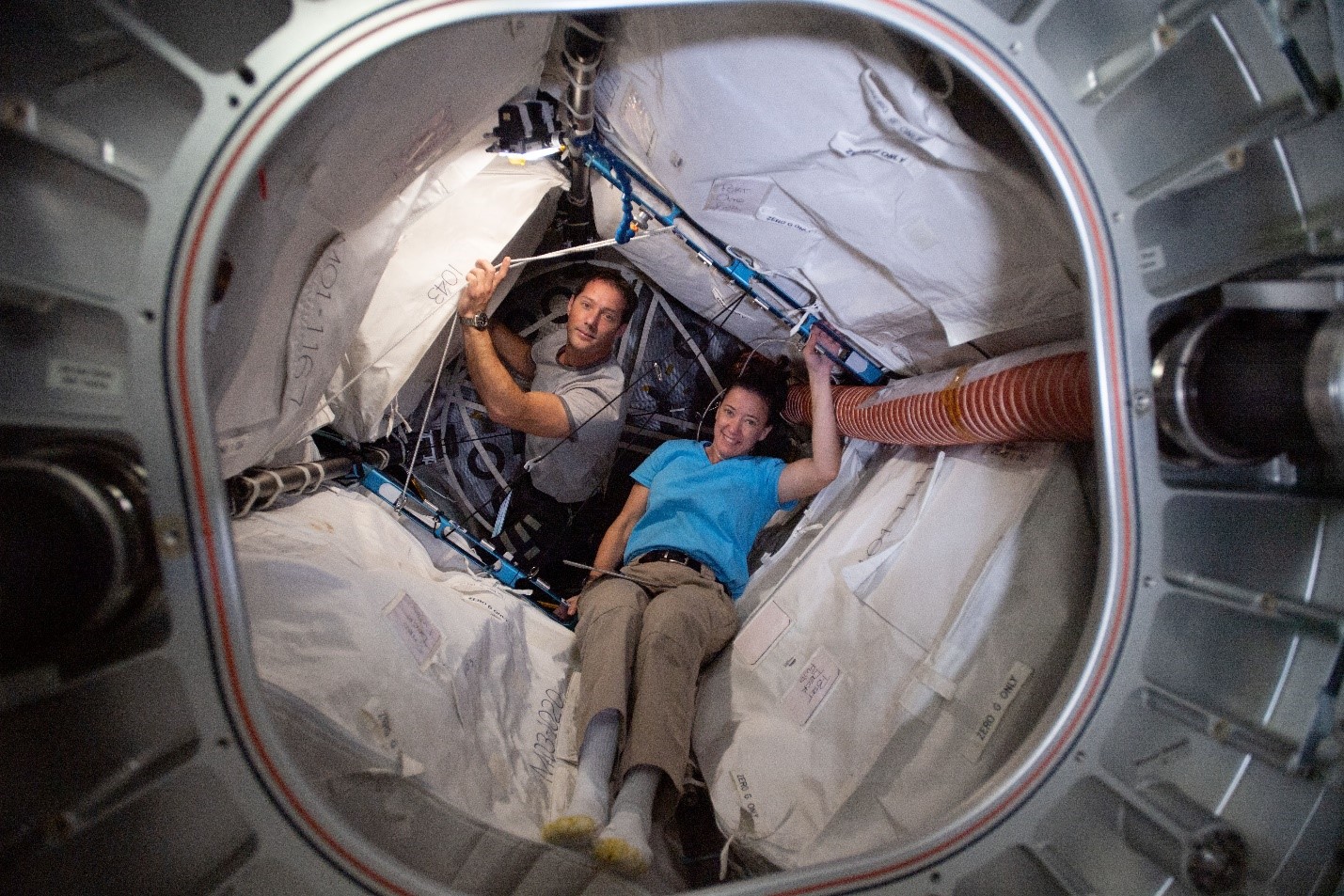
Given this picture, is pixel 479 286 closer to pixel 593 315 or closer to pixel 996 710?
pixel 593 315

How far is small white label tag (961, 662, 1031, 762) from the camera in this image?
1.36 metres

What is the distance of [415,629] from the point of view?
1.55 metres

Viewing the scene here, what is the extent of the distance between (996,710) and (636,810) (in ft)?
2.67

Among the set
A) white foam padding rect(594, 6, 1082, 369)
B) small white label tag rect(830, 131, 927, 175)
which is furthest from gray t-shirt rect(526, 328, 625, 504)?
small white label tag rect(830, 131, 927, 175)

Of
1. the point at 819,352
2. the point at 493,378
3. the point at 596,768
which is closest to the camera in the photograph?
the point at 596,768

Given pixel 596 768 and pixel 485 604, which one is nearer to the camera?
pixel 596 768

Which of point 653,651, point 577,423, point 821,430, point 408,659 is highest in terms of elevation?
point 821,430

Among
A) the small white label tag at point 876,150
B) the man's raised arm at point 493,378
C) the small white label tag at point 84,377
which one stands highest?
the small white label tag at point 876,150

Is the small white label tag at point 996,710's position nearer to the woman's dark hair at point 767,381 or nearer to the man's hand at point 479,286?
the woman's dark hair at point 767,381

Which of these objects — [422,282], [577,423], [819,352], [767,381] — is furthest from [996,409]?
[422,282]

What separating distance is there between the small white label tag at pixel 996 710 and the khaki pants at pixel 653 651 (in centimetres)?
67

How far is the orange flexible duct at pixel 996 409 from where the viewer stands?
133 centimetres

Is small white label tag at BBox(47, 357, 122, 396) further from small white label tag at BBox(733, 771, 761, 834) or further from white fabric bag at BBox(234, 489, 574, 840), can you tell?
small white label tag at BBox(733, 771, 761, 834)

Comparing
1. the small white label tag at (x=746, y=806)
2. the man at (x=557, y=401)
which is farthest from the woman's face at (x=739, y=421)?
the small white label tag at (x=746, y=806)
